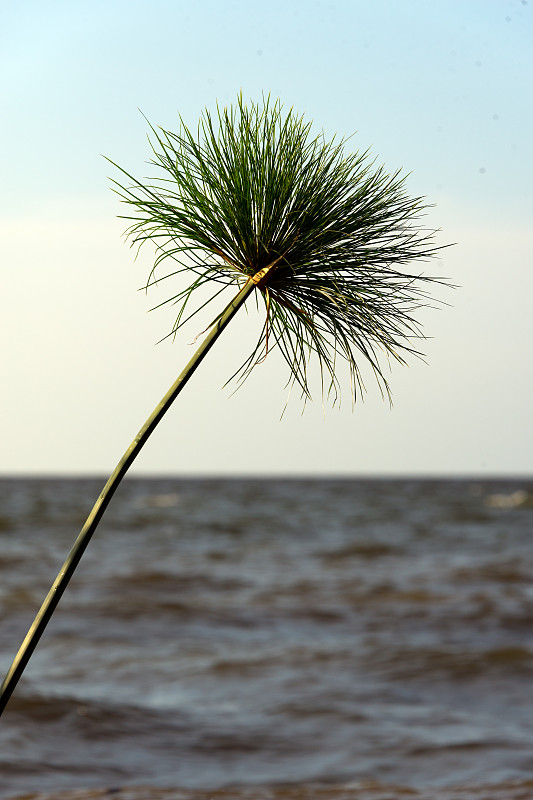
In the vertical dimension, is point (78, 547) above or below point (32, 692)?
above

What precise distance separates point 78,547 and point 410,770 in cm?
548

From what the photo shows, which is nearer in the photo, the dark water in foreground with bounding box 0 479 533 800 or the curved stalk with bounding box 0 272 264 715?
the curved stalk with bounding box 0 272 264 715

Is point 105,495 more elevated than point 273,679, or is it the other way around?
point 105,495

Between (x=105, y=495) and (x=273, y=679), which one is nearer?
(x=105, y=495)

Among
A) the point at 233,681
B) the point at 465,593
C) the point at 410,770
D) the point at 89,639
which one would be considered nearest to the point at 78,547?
the point at 410,770

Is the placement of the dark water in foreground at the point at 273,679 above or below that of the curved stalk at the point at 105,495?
below

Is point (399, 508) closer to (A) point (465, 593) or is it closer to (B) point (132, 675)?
(A) point (465, 593)

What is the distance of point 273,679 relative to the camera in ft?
31.8

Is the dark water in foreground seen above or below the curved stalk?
below

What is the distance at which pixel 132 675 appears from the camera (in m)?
9.79

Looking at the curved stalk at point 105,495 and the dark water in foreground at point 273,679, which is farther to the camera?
the dark water in foreground at point 273,679

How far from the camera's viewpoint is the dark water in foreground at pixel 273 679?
22.5 feet

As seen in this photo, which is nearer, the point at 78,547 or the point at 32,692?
the point at 78,547

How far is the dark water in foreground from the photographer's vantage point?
6.87 m
